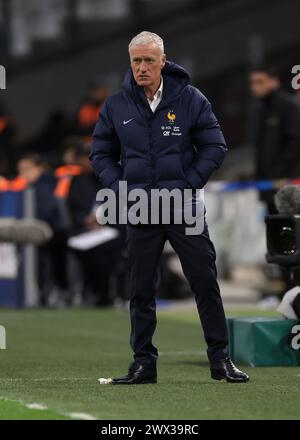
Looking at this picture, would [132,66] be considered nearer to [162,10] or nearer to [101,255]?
[101,255]

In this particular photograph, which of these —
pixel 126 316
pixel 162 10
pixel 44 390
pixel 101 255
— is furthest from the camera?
pixel 162 10

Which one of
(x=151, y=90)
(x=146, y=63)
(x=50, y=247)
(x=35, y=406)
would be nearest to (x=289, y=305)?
(x=151, y=90)

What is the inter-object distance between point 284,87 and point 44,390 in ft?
51.2

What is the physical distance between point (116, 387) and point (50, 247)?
10852mm

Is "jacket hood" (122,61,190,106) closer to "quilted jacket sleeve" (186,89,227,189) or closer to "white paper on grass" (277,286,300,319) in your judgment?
"quilted jacket sleeve" (186,89,227,189)

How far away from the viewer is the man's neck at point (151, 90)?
9.41m

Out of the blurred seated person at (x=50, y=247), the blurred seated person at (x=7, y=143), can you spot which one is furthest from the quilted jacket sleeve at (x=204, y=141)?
the blurred seated person at (x=7, y=143)

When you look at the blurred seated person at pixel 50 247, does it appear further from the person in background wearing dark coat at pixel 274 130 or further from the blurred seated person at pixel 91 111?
the person in background wearing dark coat at pixel 274 130

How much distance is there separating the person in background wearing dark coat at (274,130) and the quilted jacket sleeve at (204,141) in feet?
21.9

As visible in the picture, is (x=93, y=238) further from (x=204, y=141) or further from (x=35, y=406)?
(x=35, y=406)

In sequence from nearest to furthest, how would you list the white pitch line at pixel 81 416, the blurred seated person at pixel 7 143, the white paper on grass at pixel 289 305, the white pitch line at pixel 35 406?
1. the white pitch line at pixel 81 416
2. the white pitch line at pixel 35 406
3. the white paper on grass at pixel 289 305
4. the blurred seated person at pixel 7 143

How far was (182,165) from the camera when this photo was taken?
370 inches

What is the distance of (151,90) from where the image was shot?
30.9 ft

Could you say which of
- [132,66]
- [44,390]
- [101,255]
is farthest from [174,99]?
[101,255]
